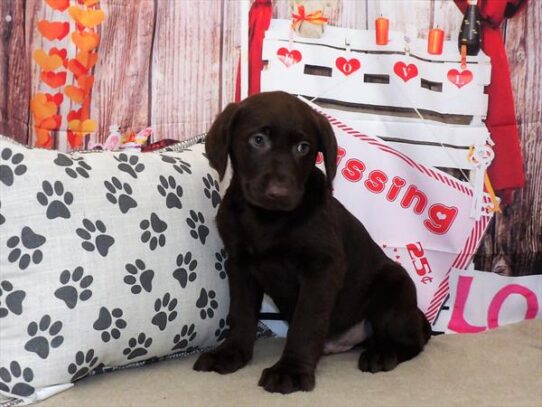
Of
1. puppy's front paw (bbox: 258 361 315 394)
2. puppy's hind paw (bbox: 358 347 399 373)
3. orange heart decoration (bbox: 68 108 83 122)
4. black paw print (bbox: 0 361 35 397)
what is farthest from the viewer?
orange heart decoration (bbox: 68 108 83 122)

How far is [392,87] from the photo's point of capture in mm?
2275

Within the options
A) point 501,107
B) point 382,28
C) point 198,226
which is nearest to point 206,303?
point 198,226

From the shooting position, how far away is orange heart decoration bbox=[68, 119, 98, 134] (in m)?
2.24

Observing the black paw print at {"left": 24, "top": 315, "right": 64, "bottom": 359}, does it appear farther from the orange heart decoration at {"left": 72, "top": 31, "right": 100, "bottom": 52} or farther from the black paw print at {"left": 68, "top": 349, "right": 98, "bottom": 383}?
the orange heart decoration at {"left": 72, "top": 31, "right": 100, "bottom": 52}

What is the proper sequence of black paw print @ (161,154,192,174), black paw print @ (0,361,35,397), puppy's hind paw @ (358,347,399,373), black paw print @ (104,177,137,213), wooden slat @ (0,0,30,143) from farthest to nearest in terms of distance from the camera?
wooden slat @ (0,0,30,143) → black paw print @ (161,154,192,174) → puppy's hind paw @ (358,347,399,373) → black paw print @ (104,177,137,213) → black paw print @ (0,361,35,397)

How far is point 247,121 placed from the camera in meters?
1.64

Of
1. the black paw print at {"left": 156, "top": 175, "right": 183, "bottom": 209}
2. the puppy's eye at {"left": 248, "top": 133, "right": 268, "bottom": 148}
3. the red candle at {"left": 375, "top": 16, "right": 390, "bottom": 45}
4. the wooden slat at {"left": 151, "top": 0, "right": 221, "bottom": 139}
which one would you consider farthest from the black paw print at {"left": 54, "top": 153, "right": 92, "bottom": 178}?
the red candle at {"left": 375, "top": 16, "right": 390, "bottom": 45}

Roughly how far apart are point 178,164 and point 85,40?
0.63 m

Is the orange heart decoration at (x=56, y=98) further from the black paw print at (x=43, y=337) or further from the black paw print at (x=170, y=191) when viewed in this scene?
the black paw print at (x=43, y=337)

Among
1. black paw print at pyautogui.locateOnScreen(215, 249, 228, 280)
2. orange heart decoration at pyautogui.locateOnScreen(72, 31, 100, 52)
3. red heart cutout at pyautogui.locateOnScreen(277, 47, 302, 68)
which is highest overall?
orange heart decoration at pyautogui.locateOnScreen(72, 31, 100, 52)

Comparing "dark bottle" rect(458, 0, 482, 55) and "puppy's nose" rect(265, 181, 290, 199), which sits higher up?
"dark bottle" rect(458, 0, 482, 55)

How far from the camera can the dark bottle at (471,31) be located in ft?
7.45

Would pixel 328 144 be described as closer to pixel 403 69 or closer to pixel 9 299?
pixel 403 69

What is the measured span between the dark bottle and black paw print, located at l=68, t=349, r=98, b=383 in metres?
1.63
